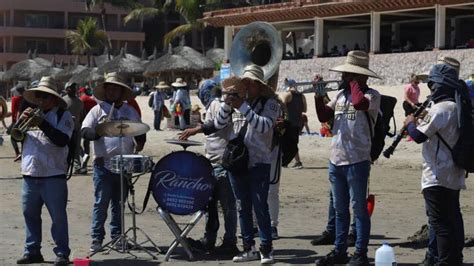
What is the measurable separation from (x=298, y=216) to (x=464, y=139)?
4.93 m

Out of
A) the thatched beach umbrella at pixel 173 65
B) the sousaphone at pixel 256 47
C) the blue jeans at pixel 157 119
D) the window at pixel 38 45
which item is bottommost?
the blue jeans at pixel 157 119

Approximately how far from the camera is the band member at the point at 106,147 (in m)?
9.93

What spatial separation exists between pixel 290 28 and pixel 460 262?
137ft

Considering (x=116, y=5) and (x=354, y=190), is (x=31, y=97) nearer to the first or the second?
(x=354, y=190)

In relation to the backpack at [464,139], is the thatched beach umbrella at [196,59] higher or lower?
higher

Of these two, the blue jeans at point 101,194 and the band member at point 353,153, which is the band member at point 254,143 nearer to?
the band member at point 353,153

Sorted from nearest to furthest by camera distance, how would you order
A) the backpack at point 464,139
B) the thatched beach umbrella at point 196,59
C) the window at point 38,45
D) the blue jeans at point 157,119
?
the backpack at point 464,139
the blue jeans at point 157,119
the thatched beach umbrella at point 196,59
the window at point 38,45

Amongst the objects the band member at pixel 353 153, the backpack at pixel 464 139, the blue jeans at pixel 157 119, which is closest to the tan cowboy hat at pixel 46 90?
the band member at pixel 353 153

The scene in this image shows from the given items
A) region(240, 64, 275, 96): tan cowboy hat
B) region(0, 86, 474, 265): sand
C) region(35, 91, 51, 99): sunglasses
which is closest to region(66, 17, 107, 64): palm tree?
region(0, 86, 474, 265): sand

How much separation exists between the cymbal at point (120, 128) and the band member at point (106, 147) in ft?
0.88

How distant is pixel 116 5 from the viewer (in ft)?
250

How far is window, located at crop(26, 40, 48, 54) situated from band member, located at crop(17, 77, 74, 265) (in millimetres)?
72670

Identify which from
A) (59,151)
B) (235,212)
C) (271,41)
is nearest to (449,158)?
(235,212)

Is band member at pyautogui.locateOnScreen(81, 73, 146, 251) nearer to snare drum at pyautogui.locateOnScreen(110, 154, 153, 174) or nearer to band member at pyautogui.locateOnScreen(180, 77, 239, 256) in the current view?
snare drum at pyautogui.locateOnScreen(110, 154, 153, 174)
